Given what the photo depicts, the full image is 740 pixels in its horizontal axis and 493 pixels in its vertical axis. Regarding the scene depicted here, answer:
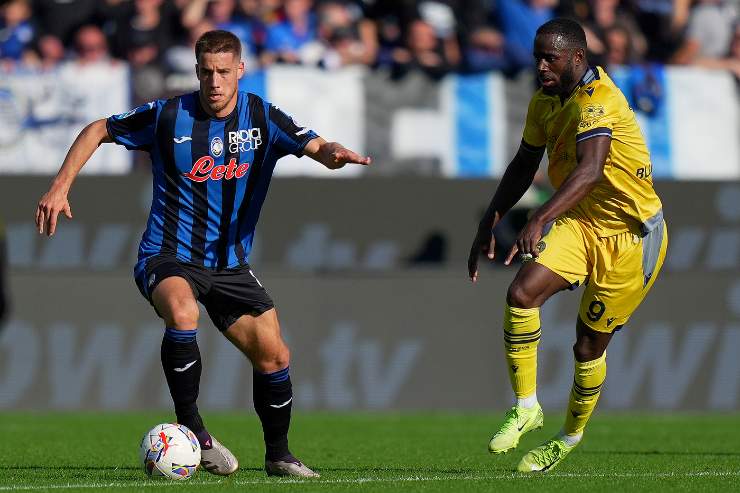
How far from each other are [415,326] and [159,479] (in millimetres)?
6816

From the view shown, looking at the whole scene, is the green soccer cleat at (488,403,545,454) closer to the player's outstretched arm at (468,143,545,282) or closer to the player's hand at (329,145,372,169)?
the player's outstretched arm at (468,143,545,282)

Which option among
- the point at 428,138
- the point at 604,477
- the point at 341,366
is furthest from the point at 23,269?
the point at 604,477

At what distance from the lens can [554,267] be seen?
25.7 feet

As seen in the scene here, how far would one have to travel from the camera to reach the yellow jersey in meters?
7.93

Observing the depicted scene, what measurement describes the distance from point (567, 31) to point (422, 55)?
8.08 meters

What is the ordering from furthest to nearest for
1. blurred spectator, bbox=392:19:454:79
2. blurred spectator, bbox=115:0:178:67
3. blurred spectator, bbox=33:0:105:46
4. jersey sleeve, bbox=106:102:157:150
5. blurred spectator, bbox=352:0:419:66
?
1. blurred spectator, bbox=352:0:419:66
2. blurred spectator, bbox=33:0:105:46
3. blurred spectator, bbox=115:0:178:67
4. blurred spectator, bbox=392:19:454:79
5. jersey sleeve, bbox=106:102:157:150

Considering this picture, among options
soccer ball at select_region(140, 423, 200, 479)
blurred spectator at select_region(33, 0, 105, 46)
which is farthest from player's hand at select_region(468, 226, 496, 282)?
blurred spectator at select_region(33, 0, 105, 46)

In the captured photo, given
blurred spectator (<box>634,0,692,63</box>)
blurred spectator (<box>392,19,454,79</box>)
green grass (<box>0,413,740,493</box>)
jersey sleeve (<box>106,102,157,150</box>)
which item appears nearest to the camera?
green grass (<box>0,413,740,493</box>)

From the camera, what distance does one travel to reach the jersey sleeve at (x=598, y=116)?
766 cm

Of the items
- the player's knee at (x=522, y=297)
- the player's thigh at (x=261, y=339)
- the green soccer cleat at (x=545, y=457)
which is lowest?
the green soccer cleat at (x=545, y=457)

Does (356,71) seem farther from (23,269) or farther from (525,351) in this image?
(525,351)

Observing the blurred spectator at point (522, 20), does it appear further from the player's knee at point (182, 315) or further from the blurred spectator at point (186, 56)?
the player's knee at point (182, 315)

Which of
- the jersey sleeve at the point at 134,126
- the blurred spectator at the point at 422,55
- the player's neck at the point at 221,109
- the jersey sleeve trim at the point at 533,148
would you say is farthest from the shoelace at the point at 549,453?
the blurred spectator at the point at 422,55

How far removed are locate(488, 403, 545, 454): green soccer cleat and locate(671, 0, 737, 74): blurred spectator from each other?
9.64m
